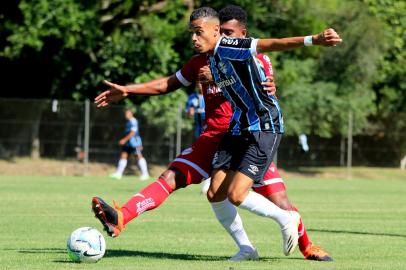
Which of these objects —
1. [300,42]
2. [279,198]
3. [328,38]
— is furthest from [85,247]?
[328,38]

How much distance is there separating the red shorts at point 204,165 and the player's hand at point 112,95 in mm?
802

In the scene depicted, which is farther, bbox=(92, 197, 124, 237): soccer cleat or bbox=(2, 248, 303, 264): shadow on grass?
bbox=(2, 248, 303, 264): shadow on grass

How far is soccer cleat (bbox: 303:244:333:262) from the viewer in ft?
30.3

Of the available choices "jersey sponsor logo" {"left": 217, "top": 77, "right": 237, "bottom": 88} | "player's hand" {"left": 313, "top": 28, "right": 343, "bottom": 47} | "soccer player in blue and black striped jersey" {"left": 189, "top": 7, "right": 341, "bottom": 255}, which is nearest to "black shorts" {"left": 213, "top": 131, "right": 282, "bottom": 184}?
"soccer player in blue and black striped jersey" {"left": 189, "top": 7, "right": 341, "bottom": 255}

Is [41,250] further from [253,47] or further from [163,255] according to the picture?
[253,47]

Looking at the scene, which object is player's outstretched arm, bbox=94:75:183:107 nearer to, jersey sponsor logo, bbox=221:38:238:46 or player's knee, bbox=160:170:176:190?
player's knee, bbox=160:170:176:190

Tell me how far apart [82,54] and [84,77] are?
0.87 meters

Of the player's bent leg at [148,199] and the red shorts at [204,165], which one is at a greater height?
the red shorts at [204,165]

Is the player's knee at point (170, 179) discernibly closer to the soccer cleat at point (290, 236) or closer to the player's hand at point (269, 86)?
the soccer cleat at point (290, 236)

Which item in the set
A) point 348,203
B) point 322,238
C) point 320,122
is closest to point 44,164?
point 320,122

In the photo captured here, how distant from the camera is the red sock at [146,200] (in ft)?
28.8

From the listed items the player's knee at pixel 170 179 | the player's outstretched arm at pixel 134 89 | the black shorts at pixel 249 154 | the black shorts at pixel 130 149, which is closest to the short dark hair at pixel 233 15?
the player's outstretched arm at pixel 134 89

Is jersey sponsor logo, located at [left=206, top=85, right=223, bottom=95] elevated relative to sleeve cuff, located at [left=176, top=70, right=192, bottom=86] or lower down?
lower down

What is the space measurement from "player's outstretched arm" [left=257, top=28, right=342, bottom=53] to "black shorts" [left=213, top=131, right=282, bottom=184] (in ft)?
2.95
